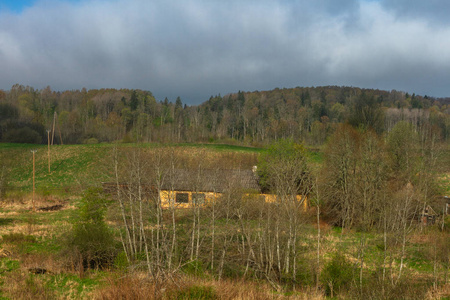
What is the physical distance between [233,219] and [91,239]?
411 inches

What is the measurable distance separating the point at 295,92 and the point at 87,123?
9323 cm

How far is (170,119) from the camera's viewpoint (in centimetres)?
10988

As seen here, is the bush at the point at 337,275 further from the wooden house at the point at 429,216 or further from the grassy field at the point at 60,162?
the grassy field at the point at 60,162

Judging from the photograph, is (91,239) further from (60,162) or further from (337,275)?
(60,162)

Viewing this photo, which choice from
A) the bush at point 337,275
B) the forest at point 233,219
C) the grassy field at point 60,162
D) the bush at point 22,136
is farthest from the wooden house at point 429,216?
the bush at point 22,136

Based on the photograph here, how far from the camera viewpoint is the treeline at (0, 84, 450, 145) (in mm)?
89438

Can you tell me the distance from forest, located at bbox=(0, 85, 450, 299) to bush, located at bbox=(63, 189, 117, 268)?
3.4 inches

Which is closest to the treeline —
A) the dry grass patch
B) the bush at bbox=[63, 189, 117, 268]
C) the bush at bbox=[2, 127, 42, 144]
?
the bush at bbox=[2, 127, 42, 144]

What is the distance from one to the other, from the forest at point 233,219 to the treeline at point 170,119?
337 centimetres

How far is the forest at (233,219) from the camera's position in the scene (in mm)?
13344

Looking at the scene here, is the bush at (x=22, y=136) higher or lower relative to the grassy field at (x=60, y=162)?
higher

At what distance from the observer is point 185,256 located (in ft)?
64.2

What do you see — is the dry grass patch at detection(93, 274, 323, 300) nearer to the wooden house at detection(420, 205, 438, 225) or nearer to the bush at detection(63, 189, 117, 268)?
the bush at detection(63, 189, 117, 268)

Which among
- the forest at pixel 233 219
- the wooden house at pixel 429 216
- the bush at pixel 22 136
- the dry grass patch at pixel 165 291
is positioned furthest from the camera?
the bush at pixel 22 136
